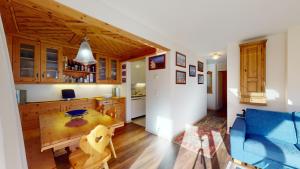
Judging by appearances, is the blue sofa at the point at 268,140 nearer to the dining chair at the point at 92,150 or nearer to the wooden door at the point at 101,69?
the dining chair at the point at 92,150

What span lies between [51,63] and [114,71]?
1.68 meters

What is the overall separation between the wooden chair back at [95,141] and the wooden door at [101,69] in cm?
256

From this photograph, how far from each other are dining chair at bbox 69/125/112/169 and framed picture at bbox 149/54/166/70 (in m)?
2.10

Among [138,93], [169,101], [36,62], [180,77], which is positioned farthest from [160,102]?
[36,62]

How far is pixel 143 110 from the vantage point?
4.87 metres

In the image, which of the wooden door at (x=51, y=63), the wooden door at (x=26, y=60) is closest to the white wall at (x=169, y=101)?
the wooden door at (x=51, y=63)

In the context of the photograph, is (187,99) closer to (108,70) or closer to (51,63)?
(108,70)

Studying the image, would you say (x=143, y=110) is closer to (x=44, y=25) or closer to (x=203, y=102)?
(x=203, y=102)

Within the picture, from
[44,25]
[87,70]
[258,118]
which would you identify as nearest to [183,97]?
[258,118]

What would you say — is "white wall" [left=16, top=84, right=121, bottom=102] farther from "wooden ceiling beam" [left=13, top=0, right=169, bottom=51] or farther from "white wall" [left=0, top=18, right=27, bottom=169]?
"white wall" [left=0, top=18, right=27, bottom=169]

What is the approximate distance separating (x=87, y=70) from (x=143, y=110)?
8.10 ft

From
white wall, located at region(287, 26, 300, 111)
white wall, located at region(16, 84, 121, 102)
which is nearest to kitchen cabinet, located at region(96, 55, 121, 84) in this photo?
white wall, located at region(16, 84, 121, 102)

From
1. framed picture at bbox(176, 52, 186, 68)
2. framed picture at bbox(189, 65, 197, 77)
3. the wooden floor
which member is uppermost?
framed picture at bbox(176, 52, 186, 68)

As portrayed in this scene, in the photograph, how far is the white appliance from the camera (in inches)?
176
